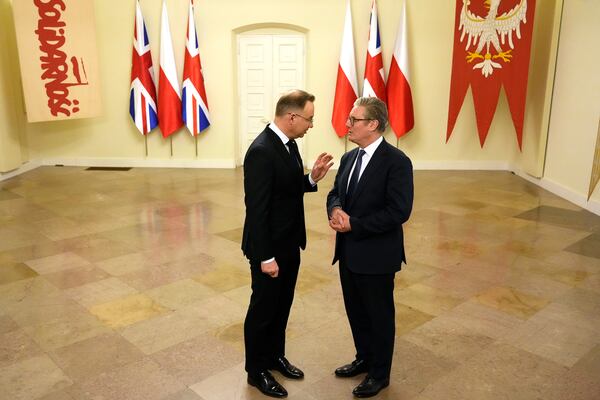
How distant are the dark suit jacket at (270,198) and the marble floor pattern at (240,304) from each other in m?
0.83

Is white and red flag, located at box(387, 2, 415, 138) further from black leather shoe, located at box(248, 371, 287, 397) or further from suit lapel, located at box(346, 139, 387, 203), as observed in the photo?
black leather shoe, located at box(248, 371, 287, 397)

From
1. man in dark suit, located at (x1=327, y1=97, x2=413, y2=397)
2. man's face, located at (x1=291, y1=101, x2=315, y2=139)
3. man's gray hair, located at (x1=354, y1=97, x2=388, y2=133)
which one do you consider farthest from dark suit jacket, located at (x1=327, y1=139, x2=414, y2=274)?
man's face, located at (x1=291, y1=101, x2=315, y2=139)

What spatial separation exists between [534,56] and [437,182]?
8.47 ft

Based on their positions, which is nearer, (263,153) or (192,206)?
(263,153)

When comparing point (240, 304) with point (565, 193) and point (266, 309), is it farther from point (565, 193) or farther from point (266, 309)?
point (565, 193)

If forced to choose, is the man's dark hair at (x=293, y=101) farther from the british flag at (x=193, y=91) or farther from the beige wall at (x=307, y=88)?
the british flag at (x=193, y=91)

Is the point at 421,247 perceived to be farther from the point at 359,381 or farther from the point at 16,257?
the point at 16,257

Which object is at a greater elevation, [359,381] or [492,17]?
[492,17]

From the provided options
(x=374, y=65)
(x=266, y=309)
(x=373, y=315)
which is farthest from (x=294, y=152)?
(x=374, y=65)

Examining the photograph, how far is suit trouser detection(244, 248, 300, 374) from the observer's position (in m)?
2.57

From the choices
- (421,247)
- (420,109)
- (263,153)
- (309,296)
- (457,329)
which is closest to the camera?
(263,153)

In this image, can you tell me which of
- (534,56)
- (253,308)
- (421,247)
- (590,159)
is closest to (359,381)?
(253,308)

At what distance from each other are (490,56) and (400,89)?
4.81ft

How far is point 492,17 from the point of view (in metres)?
7.91
